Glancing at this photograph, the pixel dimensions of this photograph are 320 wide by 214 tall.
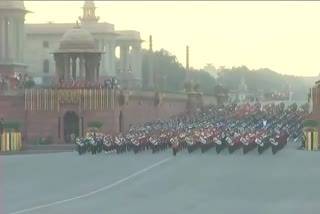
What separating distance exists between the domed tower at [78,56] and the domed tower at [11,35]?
16.7 meters

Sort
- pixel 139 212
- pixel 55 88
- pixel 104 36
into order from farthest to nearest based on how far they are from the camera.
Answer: pixel 104 36, pixel 55 88, pixel 139 212

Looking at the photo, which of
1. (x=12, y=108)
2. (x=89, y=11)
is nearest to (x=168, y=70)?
(x=89, y=11)

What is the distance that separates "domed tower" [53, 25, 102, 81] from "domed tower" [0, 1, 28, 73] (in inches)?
658

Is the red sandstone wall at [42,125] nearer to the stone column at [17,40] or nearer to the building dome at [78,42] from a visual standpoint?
the building dome at [78,42]

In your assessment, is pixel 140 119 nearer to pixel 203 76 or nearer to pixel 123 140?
pixel 123 140

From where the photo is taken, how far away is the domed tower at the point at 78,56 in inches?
2094

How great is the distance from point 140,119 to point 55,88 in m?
9.23

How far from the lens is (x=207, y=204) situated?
24078mm

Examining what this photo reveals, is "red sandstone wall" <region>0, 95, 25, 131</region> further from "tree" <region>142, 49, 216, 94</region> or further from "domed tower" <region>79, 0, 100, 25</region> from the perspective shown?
"tree" <region>142, 49, 216, 94</region>

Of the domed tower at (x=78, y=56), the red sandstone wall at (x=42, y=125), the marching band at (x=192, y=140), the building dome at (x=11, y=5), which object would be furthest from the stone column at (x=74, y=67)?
the building dome at (x=11, y=5)

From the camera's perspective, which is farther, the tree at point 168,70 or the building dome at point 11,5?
the tree at point 168,70

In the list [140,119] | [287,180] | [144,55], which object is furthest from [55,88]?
[144,55]

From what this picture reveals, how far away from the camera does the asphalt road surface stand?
933 inches

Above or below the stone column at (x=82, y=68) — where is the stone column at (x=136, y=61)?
above
